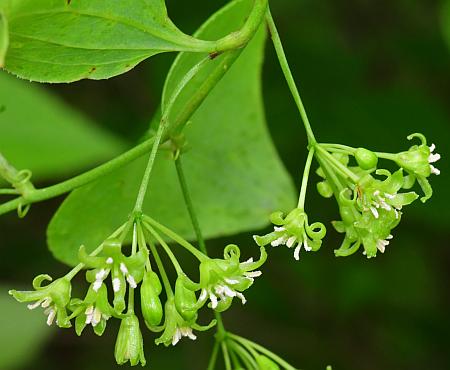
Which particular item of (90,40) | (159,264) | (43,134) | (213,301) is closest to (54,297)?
(159,264)

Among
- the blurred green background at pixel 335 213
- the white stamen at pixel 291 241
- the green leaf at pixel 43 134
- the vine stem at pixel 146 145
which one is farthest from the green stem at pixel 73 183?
the blurred green background at pixel 335 213

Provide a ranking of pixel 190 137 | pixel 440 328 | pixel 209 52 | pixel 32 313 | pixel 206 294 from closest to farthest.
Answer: pixel 206 294
pixel 209 52
pixel 190 137
pixel 32 313
pixel 440 328

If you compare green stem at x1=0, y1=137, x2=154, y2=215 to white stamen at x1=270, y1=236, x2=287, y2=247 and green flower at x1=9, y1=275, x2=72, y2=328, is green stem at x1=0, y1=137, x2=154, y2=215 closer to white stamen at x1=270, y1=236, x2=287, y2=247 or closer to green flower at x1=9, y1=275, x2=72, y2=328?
green flower at x1=9, y1=275, x2=72, y2=328

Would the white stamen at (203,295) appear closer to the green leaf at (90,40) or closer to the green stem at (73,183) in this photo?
the green stem at (73,183)

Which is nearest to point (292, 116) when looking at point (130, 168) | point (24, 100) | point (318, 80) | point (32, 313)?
point (318, 80)

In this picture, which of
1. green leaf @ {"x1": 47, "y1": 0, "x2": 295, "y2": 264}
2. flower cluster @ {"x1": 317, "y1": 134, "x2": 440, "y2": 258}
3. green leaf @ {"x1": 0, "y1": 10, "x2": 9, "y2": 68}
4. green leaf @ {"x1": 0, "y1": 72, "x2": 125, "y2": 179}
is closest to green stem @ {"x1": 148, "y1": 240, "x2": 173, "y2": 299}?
flower cluster @ {"x1": 317, "y1": 134, "x2": 440, "y2": 258}

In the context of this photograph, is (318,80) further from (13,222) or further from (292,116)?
(13,222)
